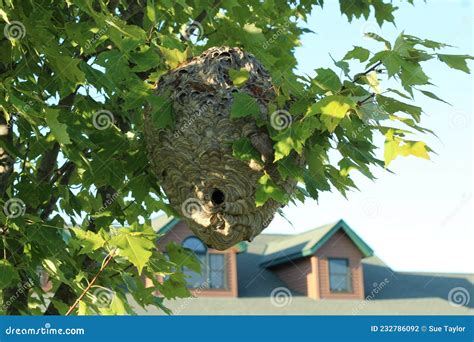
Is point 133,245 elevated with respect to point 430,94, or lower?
lower

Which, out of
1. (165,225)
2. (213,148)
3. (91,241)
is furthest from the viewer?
(165,225)

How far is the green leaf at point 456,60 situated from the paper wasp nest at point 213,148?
1.21 metres

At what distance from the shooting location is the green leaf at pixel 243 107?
15.0ft

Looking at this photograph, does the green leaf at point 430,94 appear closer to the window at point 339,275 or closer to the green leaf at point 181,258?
the green leaf at point 181,258

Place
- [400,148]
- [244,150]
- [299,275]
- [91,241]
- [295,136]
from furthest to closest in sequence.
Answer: [299,275] < [91,241] < [244,150] < [295,136] < [400,148]

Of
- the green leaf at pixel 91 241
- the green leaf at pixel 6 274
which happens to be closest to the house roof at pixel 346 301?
the green leaf at pixel 6 274

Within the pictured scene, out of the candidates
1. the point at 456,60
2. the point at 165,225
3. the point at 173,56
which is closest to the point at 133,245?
the point at 173,56

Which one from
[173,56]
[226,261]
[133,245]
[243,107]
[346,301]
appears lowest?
[133,245]

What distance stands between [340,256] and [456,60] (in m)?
18.8

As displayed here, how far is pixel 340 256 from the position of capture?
2245cm

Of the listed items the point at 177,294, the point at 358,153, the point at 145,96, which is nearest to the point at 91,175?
the point at 145,96

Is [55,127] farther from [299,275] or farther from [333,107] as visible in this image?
[299,275]

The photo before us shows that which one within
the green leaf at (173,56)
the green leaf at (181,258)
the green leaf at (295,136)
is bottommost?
the green leaf at (181,258)

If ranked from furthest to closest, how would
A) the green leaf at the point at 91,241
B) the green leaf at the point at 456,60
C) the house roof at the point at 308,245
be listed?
the house roof at the point at 308,245
the green leaf at the point at 91,241
the green leaf at the point at 456,60
